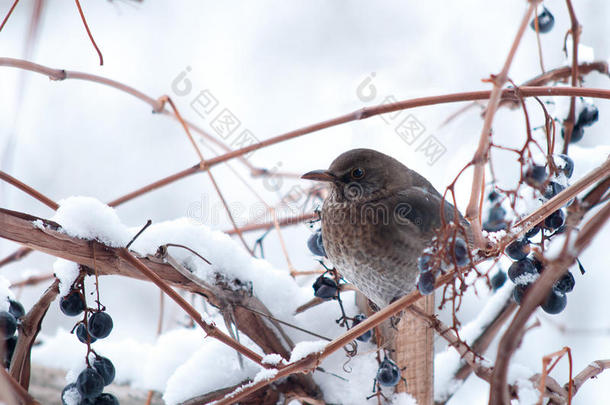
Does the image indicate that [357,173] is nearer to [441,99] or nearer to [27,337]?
[441,99]

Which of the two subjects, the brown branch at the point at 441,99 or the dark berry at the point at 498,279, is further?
the dark berry at the point at 498,279

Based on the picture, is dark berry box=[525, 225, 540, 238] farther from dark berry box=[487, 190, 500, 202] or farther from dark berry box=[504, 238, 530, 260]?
dark berry box=[487, 190, 500, 202]

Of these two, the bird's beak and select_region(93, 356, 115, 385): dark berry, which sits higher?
the bird's beak

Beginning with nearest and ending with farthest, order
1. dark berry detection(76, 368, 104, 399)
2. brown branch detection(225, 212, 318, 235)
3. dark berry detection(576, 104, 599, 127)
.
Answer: dark berry detection(76, 368, 104, 399), dark berry detection(576, 104, 599, 127), brown branch detection(225, 212, 318, 235)

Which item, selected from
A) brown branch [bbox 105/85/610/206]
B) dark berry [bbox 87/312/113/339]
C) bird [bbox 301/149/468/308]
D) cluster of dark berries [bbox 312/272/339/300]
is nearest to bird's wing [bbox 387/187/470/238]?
bird [bbox 301/149/468/308]

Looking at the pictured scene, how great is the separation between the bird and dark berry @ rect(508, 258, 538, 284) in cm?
25

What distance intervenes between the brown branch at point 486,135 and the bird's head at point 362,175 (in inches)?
33.5

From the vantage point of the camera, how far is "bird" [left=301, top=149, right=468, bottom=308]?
1.57 metres

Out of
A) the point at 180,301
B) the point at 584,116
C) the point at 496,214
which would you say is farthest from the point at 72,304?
the point at 584,116

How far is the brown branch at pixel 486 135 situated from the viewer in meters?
0.76

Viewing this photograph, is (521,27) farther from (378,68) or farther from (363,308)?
(378,68)

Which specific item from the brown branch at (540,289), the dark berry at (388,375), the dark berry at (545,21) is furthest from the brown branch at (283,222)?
the brown branch at (540,289)

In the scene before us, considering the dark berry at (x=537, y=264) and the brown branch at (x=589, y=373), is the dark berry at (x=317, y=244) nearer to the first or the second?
the dark berry at (x=537, y=264)

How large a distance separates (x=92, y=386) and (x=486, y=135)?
2.91 feet
